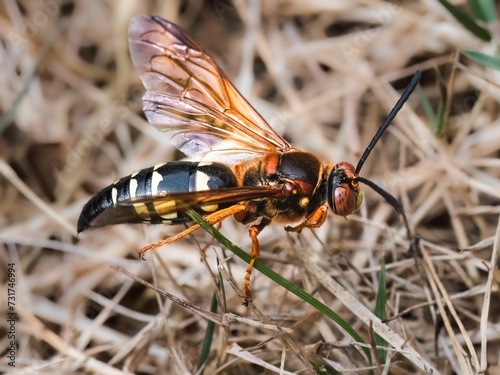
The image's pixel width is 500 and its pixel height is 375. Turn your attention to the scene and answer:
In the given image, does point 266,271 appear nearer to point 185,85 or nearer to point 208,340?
point 208,340

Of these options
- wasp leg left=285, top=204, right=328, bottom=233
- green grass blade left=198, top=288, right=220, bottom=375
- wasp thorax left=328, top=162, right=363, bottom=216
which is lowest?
green grass blade left=198, top=288, right=220, bottom=375

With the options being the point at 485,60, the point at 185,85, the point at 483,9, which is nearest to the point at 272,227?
the point at 185,85

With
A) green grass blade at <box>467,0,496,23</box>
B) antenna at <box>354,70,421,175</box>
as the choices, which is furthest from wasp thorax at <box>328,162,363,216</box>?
green grass blade at <box>467,0,496,23</box>

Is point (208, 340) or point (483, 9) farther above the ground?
point (483, 9)

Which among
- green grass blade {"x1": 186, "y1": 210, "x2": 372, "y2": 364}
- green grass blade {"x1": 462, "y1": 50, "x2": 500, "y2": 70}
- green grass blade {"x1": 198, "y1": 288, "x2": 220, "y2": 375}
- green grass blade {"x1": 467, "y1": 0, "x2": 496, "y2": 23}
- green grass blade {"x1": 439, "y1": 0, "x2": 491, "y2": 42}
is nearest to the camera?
green grass blade {"x1": 186, "y1": 210, "x2": 372, "y2": 364}

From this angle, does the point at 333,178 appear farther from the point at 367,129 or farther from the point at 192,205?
the point at 367,129

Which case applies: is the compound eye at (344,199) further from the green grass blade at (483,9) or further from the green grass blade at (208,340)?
the green grass blade at (483,9)

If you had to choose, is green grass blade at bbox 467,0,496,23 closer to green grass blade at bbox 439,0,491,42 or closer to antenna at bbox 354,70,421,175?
green grass blade at bbox 439,0,491,42

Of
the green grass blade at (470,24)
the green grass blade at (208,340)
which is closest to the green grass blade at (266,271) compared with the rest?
the green grass blade at (208,340)
